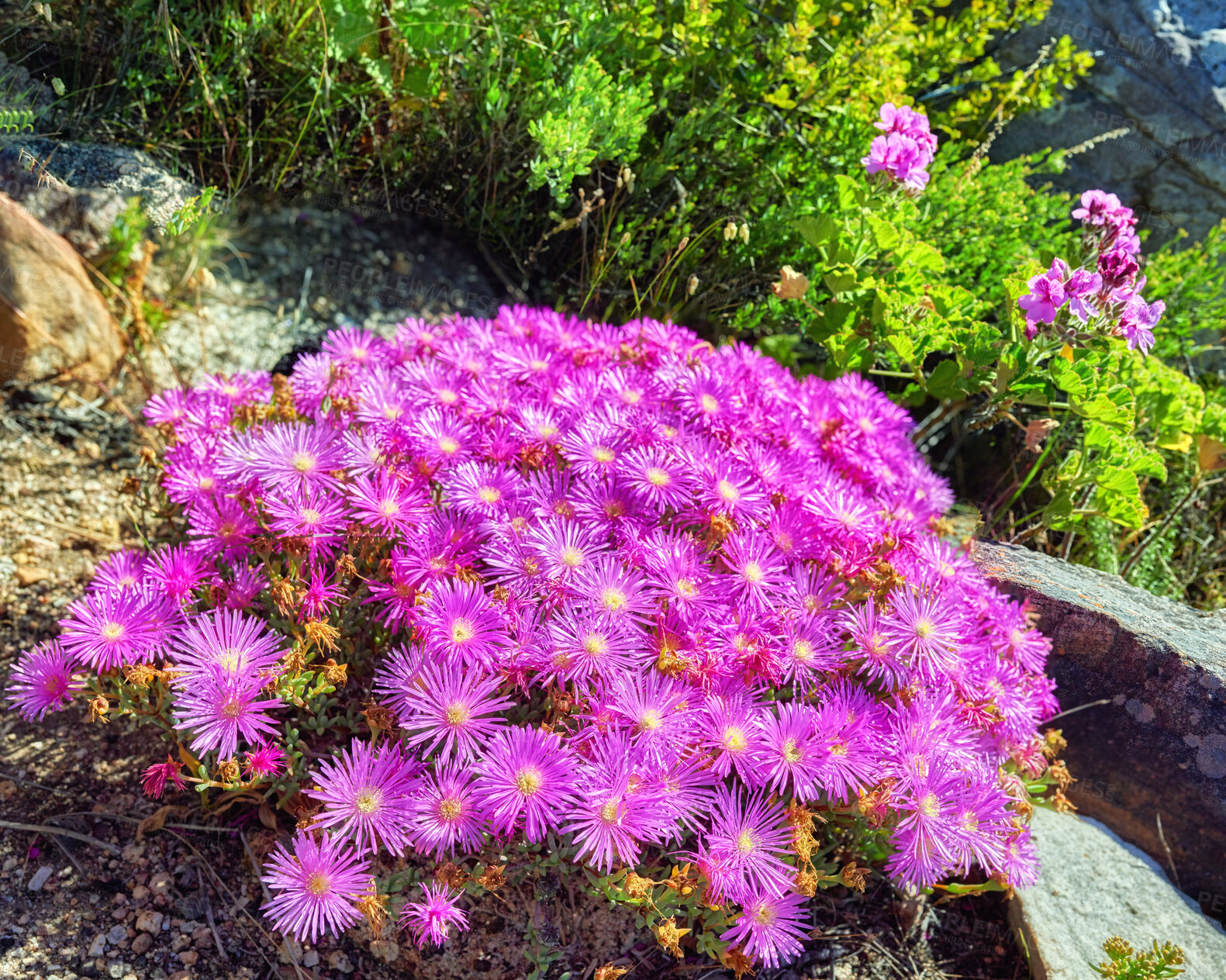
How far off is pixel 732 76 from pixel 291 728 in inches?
98.0

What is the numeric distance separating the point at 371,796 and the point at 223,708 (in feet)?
0.97

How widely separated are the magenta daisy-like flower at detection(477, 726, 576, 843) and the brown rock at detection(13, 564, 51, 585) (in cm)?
162

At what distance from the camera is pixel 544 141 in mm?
2357

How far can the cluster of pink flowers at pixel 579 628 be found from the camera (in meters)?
1.47

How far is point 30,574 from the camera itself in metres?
2.36

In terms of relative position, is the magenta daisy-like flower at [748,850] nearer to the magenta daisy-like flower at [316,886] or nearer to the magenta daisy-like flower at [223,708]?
the magenta daisy-like flower at [316,886]

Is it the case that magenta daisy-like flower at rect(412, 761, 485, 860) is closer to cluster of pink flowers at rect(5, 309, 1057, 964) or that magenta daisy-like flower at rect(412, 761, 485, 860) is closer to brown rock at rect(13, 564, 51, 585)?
cluster of pink flowers at rect(5, 309, 1057, 964)

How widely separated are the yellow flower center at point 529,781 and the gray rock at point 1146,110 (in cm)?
341

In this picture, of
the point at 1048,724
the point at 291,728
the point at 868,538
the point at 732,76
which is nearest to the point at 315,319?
the point at 732,76

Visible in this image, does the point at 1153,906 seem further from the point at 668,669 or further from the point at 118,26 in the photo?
the point at 118,26

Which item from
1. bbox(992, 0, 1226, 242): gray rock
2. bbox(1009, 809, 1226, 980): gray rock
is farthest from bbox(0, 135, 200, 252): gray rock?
bbox(992, 0, 1226, 242): gray rock

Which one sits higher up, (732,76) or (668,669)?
(732,76)

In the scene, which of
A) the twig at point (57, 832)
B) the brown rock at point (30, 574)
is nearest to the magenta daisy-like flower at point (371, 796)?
the twig at point (57, 832)

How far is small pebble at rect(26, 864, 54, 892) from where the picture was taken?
67.9 inches
